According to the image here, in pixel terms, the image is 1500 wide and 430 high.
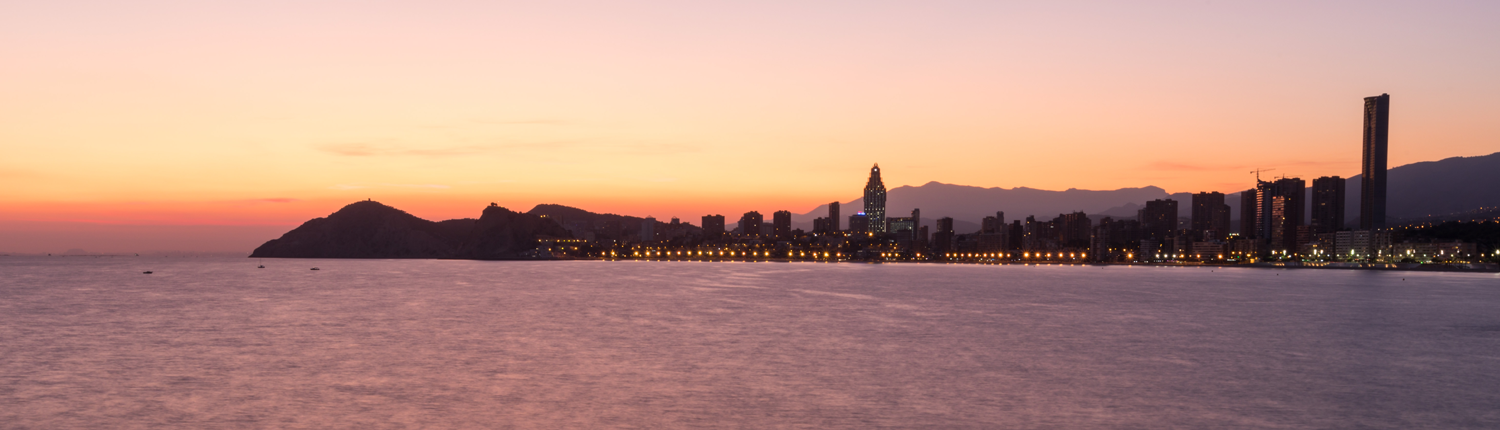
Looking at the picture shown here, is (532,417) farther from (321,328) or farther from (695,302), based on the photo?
(695,302)

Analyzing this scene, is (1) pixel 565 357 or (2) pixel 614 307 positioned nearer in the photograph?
(1) pixel 565 357

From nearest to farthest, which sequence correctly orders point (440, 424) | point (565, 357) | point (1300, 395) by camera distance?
point (440, 424), point (1300, 395), point (565, 357)

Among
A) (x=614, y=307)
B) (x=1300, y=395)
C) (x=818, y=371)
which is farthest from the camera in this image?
(x=614, y=307)

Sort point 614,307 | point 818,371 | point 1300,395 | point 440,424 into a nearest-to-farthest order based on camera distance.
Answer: point 440,424 < point 1300,395 < point 818,371 < point 614,307

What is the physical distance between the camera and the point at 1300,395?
28.4 metres

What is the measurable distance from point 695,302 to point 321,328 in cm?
3492

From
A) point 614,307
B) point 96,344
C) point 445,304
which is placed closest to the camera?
point 96,344

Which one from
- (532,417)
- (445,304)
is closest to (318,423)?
(532,417)

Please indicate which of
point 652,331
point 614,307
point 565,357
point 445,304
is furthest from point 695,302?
point 565,357

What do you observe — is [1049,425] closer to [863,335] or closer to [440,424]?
[440,424]

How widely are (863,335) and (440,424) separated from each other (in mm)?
28761

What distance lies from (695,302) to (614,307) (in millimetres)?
10768

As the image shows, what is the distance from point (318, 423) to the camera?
2289 centimetres

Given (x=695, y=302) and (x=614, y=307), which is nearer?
(x=614, y=307)
